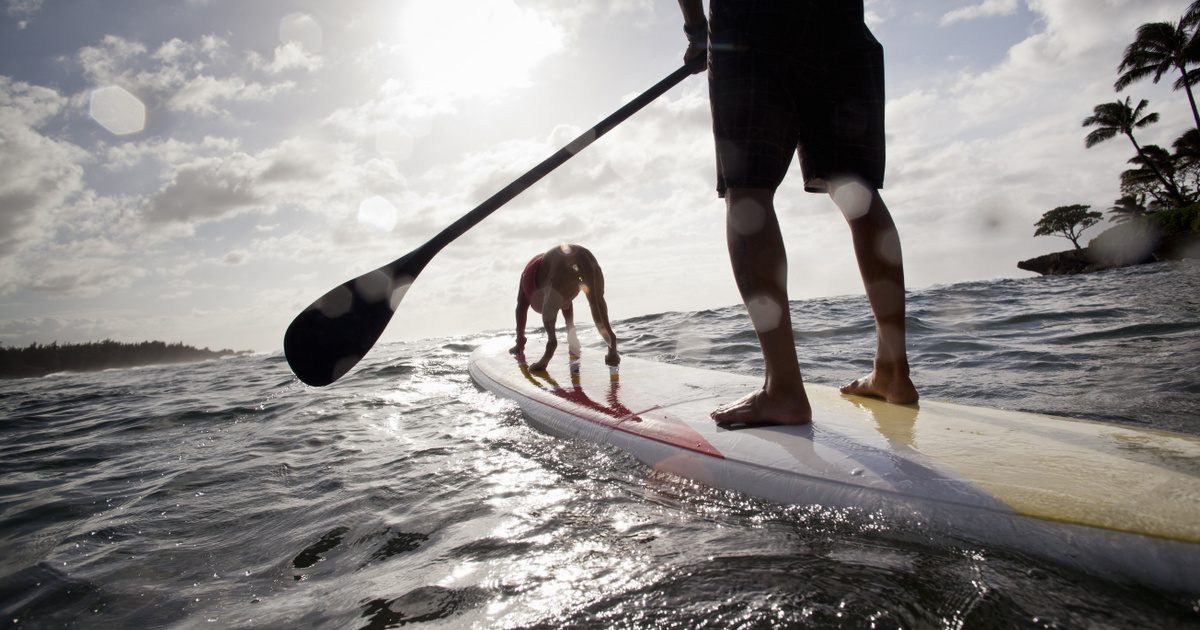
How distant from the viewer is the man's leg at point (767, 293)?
182cm

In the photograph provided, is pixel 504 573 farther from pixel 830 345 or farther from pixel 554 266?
pixel 830 345

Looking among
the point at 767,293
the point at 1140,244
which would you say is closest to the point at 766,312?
the point at 767,293

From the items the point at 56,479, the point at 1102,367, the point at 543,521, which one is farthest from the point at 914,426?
the point at 56,479

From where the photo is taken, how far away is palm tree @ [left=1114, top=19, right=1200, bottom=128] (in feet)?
75.4

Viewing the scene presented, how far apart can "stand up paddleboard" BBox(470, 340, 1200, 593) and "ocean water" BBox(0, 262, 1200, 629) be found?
5cm

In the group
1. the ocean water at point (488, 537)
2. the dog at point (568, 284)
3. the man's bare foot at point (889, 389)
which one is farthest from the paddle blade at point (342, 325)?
the man's bare foot at point (889, 389)

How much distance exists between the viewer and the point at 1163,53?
24.0 metres

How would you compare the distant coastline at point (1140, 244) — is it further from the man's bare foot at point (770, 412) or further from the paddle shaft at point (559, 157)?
the man's bare foot at point (770, 412)

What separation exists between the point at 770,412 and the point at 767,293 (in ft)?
1.34

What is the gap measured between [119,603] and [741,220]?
1.95 metres

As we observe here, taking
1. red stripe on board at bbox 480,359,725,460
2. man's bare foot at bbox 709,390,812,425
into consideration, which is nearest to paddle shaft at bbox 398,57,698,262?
red stripe on board at bbox 480,359,725,460

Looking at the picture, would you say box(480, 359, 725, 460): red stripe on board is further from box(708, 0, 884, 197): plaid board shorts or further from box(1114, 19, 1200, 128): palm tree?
box(1114, 19, 1200, 128): palm tree

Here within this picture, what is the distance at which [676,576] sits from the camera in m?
1.15

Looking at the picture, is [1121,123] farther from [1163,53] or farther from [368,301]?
[368,301]
